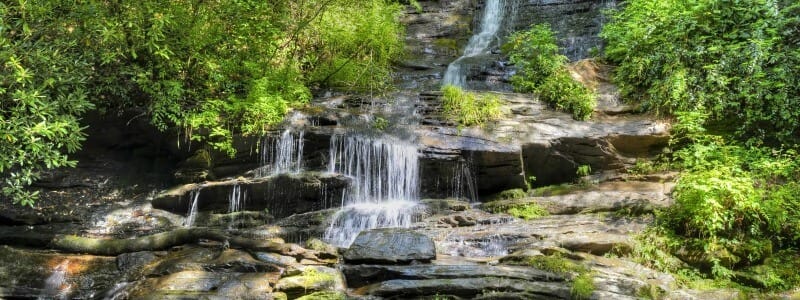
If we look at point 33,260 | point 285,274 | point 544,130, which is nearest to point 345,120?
point 544,130

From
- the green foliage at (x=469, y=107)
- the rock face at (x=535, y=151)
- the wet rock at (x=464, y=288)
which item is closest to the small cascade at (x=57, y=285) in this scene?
the wet rock at (x=464, y=288)

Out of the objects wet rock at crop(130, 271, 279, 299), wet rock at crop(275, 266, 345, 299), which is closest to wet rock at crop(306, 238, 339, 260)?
wet rock at crop(275, 266, 345, 299)

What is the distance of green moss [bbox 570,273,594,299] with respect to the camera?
5.44 metres

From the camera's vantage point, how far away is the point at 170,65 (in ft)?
30.8

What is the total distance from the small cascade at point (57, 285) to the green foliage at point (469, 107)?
21.7 ft

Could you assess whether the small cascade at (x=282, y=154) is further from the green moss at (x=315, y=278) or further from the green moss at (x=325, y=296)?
the green moss at (x=325, y=296)

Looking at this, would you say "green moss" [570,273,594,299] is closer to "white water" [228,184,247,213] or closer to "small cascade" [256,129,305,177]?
"small cascade" [256,129,305,177]

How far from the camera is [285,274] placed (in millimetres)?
5988

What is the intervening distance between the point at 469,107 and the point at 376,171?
7.30ft

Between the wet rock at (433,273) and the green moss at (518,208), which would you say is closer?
the wet rock at (433,273)

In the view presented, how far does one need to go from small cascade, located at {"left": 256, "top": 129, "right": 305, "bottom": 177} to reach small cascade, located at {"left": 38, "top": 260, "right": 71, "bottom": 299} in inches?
132

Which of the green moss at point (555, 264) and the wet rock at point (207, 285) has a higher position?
the green moss at point (555, 264)

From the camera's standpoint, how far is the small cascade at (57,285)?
20.7ft

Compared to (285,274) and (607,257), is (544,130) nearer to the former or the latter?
(607,257)
